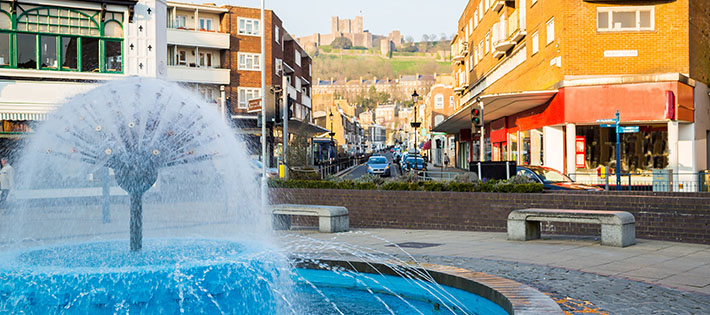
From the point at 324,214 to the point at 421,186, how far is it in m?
3.06

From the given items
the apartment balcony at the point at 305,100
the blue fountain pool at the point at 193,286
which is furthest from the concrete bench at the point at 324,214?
the apartment balcony at the point at 305,100

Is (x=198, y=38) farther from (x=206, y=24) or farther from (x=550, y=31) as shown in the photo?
(x=550, y=31)

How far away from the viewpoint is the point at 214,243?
390 inches

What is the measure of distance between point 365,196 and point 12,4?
837 inches

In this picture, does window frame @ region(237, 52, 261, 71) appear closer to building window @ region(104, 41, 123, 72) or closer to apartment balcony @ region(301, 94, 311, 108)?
apartment balcony @ region(301, 94, 311, 108)

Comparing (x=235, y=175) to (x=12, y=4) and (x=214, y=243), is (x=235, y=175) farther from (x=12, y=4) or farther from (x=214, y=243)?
(x=12, y=4)

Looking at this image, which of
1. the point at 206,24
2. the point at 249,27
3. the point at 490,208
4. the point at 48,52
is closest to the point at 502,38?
the point at 249,27

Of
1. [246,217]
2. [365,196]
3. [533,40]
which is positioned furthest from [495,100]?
[246,217]

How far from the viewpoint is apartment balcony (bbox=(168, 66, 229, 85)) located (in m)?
46.6

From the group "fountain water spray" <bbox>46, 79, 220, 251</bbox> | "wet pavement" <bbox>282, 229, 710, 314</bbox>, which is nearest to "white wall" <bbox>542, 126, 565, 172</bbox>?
"wet pavement" <bbox>282, 229, 710, 314</bbox>

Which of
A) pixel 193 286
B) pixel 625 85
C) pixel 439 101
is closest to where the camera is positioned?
pixel 193 286

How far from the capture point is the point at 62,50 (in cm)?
2966

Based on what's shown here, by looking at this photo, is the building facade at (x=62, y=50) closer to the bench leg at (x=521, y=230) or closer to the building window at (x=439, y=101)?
the bench leg at (x=521, y=230)

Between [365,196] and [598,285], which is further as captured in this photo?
[365,196]
